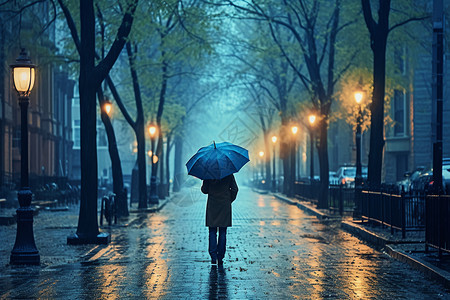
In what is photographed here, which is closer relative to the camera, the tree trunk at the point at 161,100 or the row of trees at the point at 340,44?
the row of trees at the point at 340,44

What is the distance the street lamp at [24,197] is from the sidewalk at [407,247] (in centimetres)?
631

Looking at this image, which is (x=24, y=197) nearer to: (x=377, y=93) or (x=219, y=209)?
(x=219, y=209)

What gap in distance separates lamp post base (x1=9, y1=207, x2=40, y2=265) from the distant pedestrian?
3079 millimetres

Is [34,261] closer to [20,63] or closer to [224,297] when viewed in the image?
[20,63]

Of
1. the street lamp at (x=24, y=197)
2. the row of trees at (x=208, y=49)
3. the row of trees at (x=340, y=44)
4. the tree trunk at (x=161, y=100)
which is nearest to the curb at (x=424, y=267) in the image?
the street lamp at (x=24, y=197)

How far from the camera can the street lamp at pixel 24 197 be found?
45.0 ft

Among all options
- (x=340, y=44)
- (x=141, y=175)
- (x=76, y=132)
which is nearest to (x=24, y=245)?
(x=141, y=175)

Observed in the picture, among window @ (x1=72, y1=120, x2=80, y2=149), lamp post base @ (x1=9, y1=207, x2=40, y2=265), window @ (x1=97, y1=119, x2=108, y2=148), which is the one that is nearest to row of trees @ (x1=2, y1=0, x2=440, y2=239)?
lamp post base @ (x1=9, y1=207, x2=40, y2=265)

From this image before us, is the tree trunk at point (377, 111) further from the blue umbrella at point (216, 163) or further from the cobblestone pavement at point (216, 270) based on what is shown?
the blue umbrella at point (216, 163)

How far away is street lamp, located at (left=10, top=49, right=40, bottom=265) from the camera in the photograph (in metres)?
13.7

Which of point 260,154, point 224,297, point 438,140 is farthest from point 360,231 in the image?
point 260,154

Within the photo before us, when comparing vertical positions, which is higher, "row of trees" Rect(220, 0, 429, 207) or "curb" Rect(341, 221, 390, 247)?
"row of trees" Rect(220, 0, 429, 207)

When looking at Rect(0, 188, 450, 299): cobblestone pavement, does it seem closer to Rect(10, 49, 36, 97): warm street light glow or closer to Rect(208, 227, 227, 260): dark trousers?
Rect(208, 227, 227, 260): dark trousers

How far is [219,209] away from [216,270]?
106cm
